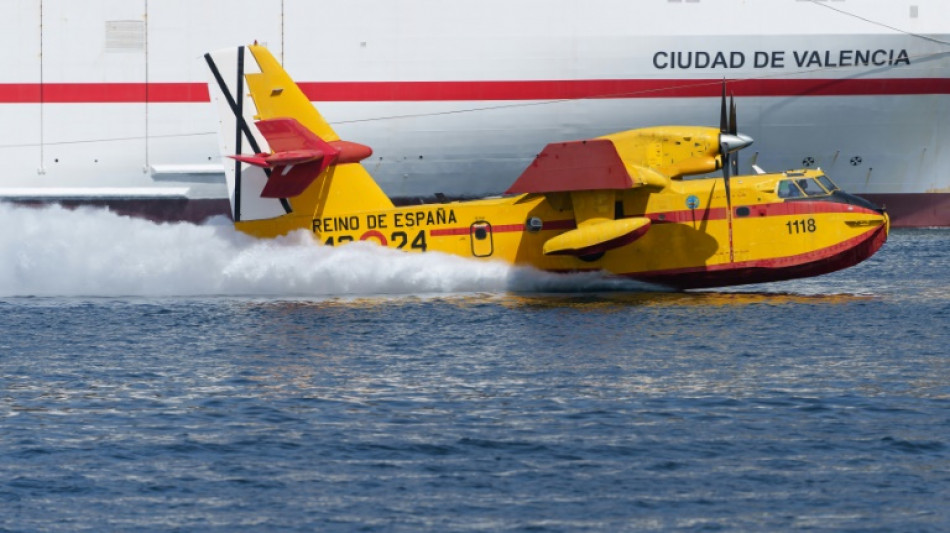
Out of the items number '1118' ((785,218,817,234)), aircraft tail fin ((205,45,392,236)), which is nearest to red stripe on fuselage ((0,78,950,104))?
aircraft tail fin ((205,45,392,236))

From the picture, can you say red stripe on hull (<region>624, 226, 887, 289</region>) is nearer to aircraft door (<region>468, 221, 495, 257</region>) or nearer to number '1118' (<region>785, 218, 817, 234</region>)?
number '1118' (<region>785, 218, 817, 234</region>)

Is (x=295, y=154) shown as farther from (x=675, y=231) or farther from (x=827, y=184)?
(x=827, y=184)

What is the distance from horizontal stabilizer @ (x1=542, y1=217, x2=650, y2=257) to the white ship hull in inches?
720

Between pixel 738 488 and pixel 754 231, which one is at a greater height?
pixel 754 231

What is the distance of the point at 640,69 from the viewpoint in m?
51.5

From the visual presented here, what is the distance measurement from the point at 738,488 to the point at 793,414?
14.0ft

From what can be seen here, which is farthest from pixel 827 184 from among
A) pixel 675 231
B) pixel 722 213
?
pixel 675 231

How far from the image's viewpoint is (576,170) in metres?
33.8

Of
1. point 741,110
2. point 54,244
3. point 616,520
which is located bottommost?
point 616,520

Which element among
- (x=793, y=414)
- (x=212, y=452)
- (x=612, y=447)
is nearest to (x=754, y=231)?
(x=793, y=414)

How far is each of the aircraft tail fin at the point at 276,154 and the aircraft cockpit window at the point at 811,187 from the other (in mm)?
10747

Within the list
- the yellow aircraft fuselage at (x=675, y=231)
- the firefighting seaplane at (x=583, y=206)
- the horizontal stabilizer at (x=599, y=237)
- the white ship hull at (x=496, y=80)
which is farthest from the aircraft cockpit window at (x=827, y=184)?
the white ship hull at (x=496, y=80)

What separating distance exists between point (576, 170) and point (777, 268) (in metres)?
5.69

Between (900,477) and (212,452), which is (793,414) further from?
(212,452)
